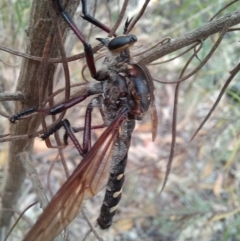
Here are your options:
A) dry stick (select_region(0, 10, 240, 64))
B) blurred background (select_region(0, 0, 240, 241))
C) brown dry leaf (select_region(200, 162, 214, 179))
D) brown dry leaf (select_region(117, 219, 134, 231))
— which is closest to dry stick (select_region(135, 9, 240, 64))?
dry stick (select_region(0, 10, 240, 64))

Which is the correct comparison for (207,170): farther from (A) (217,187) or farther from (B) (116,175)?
(B) (116,175)

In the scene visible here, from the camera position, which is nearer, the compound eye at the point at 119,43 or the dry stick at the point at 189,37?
the dry stick at the point at 189,37

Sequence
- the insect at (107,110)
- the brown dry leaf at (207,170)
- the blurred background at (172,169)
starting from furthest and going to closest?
1. the brown dry leaf at (207,170)
2. the blurred background at (172,169)
3. the insect at (107,110)

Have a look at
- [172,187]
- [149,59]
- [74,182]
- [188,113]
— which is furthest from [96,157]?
[188,113]

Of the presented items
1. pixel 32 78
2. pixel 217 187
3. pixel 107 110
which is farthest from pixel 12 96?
pixel 217 187

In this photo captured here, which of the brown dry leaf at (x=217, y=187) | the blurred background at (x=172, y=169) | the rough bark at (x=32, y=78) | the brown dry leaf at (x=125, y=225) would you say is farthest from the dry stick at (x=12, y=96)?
the brown dry leaf at (x=217, y=187)

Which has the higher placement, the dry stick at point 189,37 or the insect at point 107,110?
the dry stick at point 189,37

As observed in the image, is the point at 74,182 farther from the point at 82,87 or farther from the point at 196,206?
the point at 196,206

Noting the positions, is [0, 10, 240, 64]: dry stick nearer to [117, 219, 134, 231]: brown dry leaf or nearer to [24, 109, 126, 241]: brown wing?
[24, 109, 126, 241]: brown wing

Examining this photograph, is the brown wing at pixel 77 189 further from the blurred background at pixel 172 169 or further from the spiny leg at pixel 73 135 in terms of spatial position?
the blurred background at pixel 172 169
